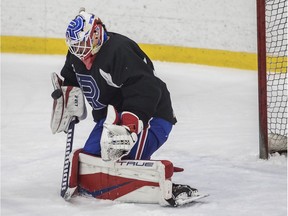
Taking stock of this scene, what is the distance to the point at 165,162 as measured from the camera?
2.21 m

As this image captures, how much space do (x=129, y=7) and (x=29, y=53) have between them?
946mm

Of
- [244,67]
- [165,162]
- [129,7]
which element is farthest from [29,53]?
[165,162]

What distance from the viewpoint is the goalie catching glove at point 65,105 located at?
2520 mm

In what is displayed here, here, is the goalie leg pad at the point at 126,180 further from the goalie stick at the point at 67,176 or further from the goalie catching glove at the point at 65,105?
the goalie catching glove at the point at 65,105

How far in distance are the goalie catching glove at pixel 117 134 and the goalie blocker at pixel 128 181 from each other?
90 millimetres

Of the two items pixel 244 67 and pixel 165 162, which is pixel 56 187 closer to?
pixel 165 162

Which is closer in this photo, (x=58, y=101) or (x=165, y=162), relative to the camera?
(x=165, y=162)

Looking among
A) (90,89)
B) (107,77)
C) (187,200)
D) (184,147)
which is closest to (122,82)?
(107,77)

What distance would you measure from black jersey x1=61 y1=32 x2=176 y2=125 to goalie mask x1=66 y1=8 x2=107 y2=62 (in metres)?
0.04

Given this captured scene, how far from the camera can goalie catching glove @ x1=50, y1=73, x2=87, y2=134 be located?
2.52 metres

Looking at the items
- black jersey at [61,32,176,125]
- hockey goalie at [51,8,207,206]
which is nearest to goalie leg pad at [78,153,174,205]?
hockey goalie at [51,8,207,206]

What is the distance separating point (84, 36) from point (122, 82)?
0.21 metres

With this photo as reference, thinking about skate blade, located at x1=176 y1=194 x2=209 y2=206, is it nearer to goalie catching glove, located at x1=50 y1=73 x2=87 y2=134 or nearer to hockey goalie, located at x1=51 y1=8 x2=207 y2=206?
hockey goalie, located at x1=51 y1=8 x2=207 y2=206

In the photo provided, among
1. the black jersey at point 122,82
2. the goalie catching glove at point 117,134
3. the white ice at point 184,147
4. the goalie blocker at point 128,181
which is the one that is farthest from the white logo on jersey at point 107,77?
the white ice at point 184,147
